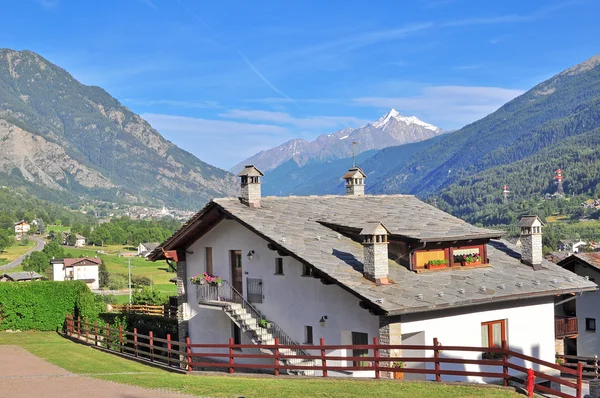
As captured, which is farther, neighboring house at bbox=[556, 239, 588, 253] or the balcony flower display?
neighboring house at bbox=[556, 239, 588, 253]

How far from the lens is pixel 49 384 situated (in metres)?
24.5

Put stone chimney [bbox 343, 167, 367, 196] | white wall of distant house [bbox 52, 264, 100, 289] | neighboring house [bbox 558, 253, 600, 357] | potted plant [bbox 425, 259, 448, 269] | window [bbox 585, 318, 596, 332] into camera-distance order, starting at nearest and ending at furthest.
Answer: potted plant [bbox 425, 259, 448, 269], stone chimney [bbox 343, 167, 367, 196], neighboring house [bbox 558, 253, 600, 357], window [bbox 585, 318, 596, 332], white wall of distant house [bbox 52, 264, 100, 289]

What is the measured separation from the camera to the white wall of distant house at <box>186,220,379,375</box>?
86.3 feet

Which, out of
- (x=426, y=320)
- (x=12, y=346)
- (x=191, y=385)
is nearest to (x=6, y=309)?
(x=12, y=346)

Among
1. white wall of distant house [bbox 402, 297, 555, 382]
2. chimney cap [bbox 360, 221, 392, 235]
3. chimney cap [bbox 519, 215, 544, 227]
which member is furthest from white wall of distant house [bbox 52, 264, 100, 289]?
chimney cap [bbox 360, 221, 392, 235]

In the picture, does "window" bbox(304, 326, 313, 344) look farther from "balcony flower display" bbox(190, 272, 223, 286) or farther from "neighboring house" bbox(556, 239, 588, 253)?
"neighboring house" bbox(556, 239, 588, 253)

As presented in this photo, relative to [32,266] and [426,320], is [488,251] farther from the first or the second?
[32,266]

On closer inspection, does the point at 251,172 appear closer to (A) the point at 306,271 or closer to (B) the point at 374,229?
(A) the point at 306,271

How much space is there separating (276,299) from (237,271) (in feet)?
10.1

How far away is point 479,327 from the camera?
90.3 feet

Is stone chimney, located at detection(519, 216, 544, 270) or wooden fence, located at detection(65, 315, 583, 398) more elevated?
stone chimney, located at detection(519, 216, 544, 270)

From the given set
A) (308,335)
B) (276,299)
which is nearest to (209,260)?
(276,299)

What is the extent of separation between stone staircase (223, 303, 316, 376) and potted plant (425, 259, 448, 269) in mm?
5374

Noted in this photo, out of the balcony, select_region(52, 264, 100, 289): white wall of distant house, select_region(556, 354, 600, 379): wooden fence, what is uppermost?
the balcony
